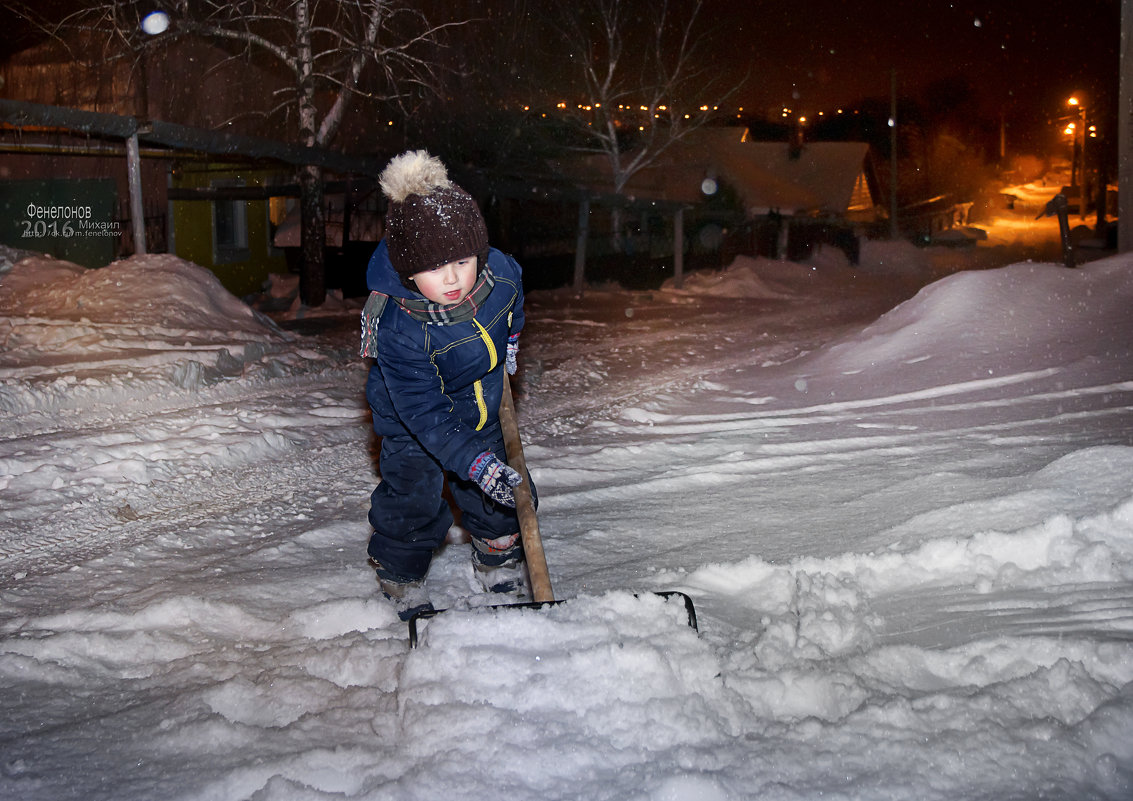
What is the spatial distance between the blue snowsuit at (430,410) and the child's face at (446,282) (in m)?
0.05

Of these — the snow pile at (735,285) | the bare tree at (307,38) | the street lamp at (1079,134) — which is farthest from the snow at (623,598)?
the street lamp at (1079,134)

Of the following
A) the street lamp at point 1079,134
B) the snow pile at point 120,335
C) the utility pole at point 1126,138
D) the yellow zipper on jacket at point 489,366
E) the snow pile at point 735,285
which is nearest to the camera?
the yellow zipper on jacket at point 489,366

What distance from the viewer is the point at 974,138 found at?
64250 mm

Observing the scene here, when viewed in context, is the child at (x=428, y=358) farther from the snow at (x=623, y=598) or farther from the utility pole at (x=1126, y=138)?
the utility pole at (x=1126, y=138)

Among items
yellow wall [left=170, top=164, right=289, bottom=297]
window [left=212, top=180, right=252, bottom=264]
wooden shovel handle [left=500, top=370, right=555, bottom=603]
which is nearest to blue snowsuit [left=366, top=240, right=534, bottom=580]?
wooden shovel handle [left=500, top=370, right=555, bottom=603]

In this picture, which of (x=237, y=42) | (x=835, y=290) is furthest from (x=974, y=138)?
(x=237, y=42)

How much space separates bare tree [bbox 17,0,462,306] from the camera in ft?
39.4

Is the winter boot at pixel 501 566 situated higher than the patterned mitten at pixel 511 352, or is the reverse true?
the patterned mitten at pixel 511 352

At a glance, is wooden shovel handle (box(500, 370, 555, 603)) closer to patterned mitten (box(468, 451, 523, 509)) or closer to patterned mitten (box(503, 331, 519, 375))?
patterned mitten (box(468, 451, 523, 509))

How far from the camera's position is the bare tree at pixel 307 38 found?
39.4 ft

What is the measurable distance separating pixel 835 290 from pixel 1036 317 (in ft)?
33.0

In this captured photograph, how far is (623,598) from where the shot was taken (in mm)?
2529

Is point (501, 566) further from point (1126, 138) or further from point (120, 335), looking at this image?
point (1126, 138)

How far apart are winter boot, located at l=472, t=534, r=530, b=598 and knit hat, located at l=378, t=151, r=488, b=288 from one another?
1.02 meters
